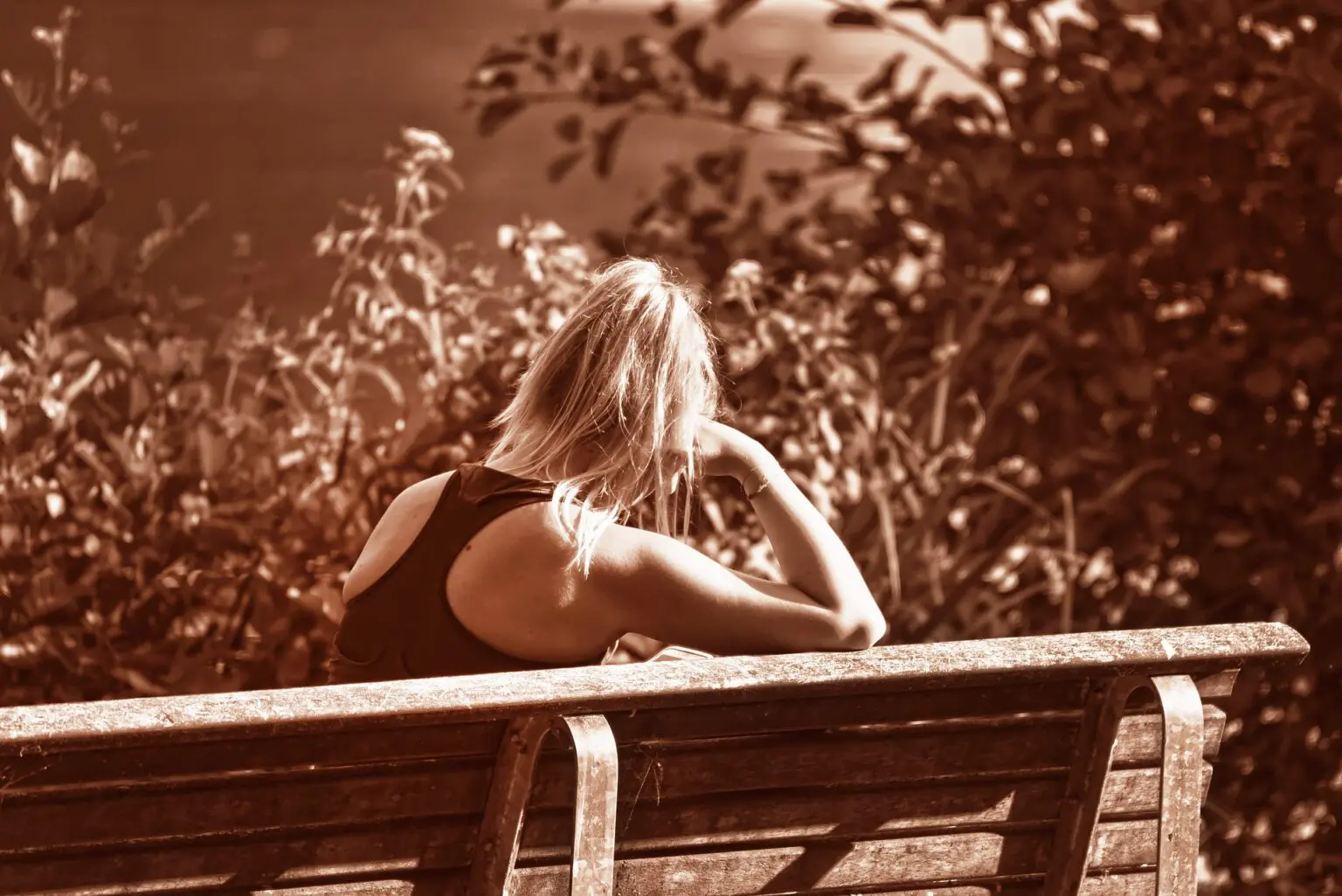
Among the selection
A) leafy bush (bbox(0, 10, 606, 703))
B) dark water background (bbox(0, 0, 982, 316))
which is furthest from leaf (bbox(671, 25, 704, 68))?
dark water background (bbox(0, 0, 982, 316))

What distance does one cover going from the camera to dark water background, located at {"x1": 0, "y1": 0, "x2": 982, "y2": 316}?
4.36m

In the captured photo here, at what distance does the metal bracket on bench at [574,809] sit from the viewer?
189 cm

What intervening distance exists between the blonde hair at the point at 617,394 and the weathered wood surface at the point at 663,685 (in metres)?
0.54

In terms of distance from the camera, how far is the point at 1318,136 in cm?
356

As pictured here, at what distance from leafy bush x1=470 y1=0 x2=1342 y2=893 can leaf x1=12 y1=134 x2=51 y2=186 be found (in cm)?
94

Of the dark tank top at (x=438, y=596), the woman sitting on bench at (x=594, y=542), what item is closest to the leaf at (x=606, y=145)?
the woman sitting on bench at (x=594, y=542)

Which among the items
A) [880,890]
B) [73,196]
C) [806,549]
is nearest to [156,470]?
[73,196]

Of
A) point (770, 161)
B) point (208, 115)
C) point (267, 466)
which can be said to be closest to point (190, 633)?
point (267, 466)

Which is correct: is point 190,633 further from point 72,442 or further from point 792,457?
point 792,457

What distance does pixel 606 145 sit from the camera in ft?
12.5

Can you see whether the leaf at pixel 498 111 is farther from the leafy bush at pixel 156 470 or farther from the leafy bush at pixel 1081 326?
the leafy bush at pixel 156 470

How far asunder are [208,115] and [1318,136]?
252 cm

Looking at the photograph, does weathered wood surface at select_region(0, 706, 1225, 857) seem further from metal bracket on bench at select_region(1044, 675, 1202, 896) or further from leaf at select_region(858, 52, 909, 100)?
leaf at select_region(858, 52, 909, 100)

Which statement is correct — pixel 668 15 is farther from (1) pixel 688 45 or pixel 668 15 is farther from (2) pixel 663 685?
(2) pixel 663 685
